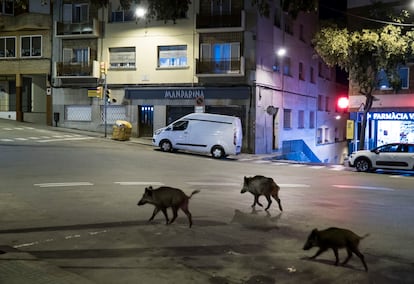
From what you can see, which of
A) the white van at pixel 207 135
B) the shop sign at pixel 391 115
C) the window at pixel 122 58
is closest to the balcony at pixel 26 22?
the window at pixel 122 58

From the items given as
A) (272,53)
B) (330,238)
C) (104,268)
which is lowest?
(104,268)

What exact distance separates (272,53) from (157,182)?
21312mm

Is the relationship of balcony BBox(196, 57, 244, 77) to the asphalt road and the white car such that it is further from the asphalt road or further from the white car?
the asphalt road

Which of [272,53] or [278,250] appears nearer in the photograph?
[278,250]

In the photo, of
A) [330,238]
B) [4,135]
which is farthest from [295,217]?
[4,135]

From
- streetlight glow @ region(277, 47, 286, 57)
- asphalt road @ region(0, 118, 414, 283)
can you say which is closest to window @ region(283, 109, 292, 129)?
streetlight glow @ region(277, 47, 286, 57)

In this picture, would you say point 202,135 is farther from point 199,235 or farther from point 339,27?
point 199,235

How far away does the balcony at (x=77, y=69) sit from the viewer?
3653 cm

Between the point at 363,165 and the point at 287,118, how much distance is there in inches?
551

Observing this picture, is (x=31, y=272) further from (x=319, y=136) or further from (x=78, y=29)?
(x=319, y=136)

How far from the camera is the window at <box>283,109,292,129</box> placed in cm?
3708

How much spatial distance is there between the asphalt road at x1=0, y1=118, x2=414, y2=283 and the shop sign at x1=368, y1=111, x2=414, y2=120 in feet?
44.0

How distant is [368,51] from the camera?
88.7 ft

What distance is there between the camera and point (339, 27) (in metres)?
30.5
